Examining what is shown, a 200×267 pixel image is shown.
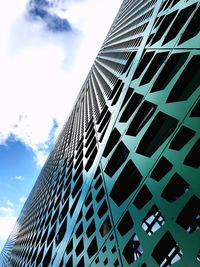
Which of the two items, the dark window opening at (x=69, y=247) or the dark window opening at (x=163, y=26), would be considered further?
the dark window opening at (x=69, y=247)

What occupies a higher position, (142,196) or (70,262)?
(142,196)

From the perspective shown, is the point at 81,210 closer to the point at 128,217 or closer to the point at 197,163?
the point at 128,217

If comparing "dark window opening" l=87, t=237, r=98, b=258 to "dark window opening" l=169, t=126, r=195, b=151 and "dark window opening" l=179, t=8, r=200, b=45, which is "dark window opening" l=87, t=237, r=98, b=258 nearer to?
"dark window opening" l=169, t=126, r=195, b=151

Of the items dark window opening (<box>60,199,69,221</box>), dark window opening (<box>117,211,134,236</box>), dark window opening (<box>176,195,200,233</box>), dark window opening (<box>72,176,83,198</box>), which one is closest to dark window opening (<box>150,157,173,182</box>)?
dark window opening (<box>176,195,200,233</box>)

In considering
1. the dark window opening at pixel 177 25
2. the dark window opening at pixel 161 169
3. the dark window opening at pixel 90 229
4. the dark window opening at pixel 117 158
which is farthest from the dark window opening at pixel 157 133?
the dark window opening at pixel 90 229

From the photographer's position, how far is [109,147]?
13.8 metres

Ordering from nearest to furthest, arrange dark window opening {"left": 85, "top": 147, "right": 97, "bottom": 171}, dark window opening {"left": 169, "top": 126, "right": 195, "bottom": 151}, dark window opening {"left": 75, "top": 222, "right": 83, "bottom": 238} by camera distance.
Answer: dark window opening {"left": 169, "top": 126, "right": 195, "bottom": 151}
dark window opening {"left": 75, "top": 222, "right": 83, "bottom": 238}
dark window opening {"left": 85, "top": 147, "right": 97, "bottom": 171}

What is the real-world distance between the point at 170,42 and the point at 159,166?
4801 mm

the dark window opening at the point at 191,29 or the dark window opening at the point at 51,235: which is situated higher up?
the dark window opening at the point at 191,29

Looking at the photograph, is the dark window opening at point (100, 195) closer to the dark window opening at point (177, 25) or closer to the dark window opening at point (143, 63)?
the dark window opening at point (143, 63)

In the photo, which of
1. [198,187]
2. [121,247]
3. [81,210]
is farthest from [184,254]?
[81,210]

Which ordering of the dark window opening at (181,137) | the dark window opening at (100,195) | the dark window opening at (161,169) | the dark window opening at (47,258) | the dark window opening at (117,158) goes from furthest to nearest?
the dark window opening at (47,258)
the dark window opening at (100,195)
the dark window opening at (117,158)
the dark window opening at (161,169)
the dark window opening at (181,137)

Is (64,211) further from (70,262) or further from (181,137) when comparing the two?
(181,137)

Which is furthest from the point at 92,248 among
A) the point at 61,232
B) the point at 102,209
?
the point at 61,232
